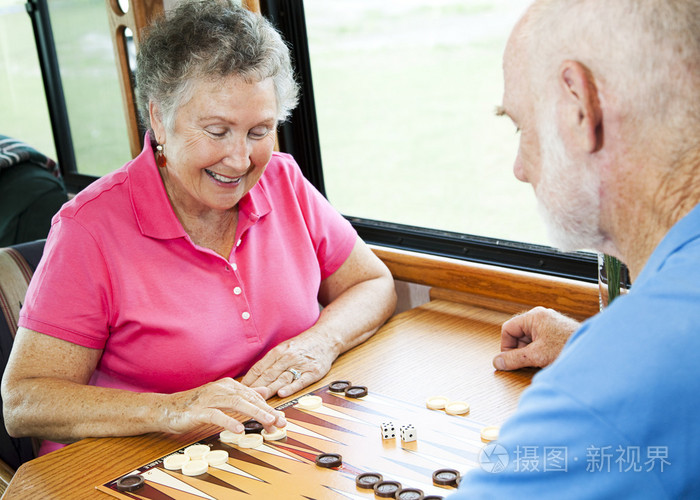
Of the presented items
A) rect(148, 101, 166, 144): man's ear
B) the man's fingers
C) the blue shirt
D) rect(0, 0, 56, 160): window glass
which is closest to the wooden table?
the man's fingers

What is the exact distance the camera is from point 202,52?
6.42 feet

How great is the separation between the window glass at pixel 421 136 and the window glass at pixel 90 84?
5.99 meters

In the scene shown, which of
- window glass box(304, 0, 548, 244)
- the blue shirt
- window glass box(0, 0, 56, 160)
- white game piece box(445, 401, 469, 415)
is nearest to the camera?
the blue shirt

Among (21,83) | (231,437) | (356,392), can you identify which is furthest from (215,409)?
(21,83)

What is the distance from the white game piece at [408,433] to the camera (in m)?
1.64

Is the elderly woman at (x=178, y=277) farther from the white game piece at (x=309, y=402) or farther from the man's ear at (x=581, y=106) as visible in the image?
the man's ear at (x=581, y=106)

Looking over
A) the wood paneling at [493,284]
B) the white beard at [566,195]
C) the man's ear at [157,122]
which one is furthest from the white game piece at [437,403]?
the man's ear at [157,122]

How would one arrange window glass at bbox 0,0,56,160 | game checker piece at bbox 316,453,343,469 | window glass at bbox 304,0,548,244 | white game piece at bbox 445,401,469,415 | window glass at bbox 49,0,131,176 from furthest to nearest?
window glass at bbox 304,0,548,244 → window glass at bbox 0,0,56,160 → window glass at bbox 49,0,131,176 → white game piece at bbox 445,401,469,415 → game checker piece at bbox 316,453,343,469

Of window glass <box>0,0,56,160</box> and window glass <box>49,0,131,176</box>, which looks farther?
window glass <box>0,0,56,160</box>

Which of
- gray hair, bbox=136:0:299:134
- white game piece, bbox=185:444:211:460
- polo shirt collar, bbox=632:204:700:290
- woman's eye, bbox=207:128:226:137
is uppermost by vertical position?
gray hair, bbox=136:0:299:134

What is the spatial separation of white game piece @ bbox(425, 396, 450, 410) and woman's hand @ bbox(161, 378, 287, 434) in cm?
33

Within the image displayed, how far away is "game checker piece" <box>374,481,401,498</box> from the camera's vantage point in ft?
4.75

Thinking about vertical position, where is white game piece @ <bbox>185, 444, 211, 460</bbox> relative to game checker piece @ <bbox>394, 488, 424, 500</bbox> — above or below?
above

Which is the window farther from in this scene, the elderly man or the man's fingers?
the elderly man
